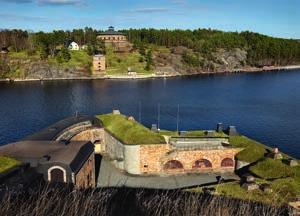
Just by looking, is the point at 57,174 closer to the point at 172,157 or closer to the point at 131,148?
the point at 131,148

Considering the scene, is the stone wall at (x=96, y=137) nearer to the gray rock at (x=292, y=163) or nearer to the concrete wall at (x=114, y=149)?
the concrete wall at (x=114, y=149)

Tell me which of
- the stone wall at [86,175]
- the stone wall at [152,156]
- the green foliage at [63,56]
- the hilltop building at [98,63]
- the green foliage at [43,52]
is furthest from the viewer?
the hilltop building at [98,63]

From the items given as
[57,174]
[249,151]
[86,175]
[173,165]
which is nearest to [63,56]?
[173,165]

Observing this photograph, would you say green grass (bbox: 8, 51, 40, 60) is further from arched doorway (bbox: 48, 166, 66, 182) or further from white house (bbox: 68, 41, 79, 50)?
arched doorway (bbox: 48, 166, 66, 182)

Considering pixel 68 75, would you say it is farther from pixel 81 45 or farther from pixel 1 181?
pixel 1 181

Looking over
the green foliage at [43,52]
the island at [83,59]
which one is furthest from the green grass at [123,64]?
the green foliage at [43,52]

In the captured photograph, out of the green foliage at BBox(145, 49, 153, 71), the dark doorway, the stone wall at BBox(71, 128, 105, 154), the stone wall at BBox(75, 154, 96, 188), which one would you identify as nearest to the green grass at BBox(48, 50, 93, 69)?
the green foliage at BBox(145, 49, 153, 71)

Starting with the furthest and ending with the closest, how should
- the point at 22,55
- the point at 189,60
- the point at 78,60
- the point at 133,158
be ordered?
the point at 189,60
the point at 78,60
the point at 22,55
the point at 133,158
